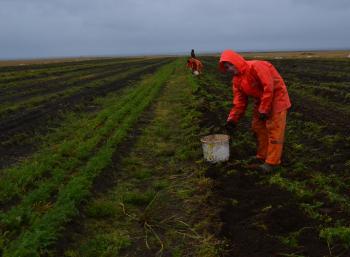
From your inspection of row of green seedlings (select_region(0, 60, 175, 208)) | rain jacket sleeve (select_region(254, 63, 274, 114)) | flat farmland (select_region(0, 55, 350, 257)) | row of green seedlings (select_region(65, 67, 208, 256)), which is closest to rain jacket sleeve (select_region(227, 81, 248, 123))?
rain jacket sleeve (select_region(254, 63, 274, 114))

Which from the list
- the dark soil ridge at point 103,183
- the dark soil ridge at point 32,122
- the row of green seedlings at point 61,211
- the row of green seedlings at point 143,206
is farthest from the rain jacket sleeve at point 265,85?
the dark soil ridge at point 32,122

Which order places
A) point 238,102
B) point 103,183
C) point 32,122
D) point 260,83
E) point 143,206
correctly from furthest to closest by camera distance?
point 32,122
point 238,102
point 103,183
point 260,83
point 143,206

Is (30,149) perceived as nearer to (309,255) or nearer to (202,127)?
(202,127)

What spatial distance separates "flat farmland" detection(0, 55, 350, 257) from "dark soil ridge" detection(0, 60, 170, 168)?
0.06 m

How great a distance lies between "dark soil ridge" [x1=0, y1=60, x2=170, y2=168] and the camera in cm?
995

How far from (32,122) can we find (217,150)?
7.35 meters

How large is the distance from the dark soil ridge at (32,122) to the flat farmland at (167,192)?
62 millimetres

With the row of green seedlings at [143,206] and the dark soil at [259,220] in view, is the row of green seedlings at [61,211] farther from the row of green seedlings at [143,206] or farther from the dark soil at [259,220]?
the dark soil at [259,220]

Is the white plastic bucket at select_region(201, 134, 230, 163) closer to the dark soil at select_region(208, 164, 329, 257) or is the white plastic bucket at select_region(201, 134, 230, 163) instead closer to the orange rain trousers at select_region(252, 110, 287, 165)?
the orange rain trousers at select_region(252, 110, 287, 165)

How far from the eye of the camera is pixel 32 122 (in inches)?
537

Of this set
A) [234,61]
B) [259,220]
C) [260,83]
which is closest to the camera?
[259,220]

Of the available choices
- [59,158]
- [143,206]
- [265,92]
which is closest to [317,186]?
[265,92]

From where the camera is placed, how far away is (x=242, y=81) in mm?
7414

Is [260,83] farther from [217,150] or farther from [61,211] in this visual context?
[61,211]
